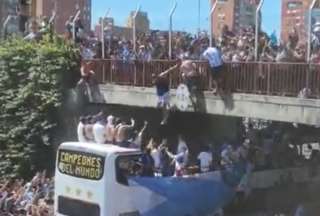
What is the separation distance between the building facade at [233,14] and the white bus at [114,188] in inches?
206

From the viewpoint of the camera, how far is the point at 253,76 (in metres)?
20.2

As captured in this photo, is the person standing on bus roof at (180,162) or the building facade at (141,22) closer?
the person standing on bus roof at (180,162)

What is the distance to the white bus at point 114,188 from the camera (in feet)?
55.4

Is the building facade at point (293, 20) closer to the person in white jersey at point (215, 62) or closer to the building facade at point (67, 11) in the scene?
the person in white jersey at point (215, 62)

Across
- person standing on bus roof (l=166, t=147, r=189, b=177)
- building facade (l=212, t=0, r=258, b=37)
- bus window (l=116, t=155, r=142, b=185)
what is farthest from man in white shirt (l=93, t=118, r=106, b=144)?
building facade (l=212, t=0, r=258, b=37)

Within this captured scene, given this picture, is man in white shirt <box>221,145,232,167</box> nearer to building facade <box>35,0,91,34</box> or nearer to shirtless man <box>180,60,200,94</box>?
shirtless man <box>180,60,200,94</box>

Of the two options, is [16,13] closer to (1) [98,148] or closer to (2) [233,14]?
(2) [233,14]

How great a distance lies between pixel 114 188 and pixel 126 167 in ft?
1.69

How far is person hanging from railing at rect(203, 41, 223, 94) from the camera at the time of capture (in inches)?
802

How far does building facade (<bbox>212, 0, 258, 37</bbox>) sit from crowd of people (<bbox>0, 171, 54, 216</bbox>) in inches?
261

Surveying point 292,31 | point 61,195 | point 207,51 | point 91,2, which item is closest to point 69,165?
point 61,195

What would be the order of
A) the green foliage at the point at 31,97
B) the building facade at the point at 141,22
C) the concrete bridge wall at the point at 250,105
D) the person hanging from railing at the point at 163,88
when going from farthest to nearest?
the green foliage at the point at 31,97
the building facade at the point at 141,22
the person hanging from railing at the point at 163,88
the concrete bridge wall at the point at 250,105

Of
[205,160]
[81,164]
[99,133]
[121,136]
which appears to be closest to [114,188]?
[81,164]

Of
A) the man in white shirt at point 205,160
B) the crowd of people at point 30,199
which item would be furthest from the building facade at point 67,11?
the man in white shirt at point 205,160
